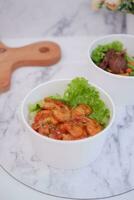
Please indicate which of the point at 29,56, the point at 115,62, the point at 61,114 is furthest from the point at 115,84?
the point at 29,56

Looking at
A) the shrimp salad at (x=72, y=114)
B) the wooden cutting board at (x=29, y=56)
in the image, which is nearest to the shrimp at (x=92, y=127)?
the shrimp salad at (x=72, y=114)

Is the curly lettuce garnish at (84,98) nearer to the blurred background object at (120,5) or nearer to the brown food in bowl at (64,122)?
the brown food in bowl at (64,122)

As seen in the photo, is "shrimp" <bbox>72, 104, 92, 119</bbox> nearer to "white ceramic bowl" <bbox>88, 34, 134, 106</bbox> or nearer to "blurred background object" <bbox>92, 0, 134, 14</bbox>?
"white ceramic bowl" <bbox>88, 34, 134, 106</bbox>

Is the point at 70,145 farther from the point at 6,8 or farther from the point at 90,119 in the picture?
the point at 6,8

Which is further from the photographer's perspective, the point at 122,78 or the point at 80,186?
the point at 122,78

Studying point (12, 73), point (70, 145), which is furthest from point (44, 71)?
point (70, 145)
